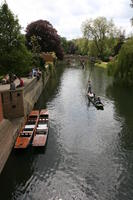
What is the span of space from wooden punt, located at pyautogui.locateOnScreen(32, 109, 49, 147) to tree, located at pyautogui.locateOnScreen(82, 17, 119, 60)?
181 ft

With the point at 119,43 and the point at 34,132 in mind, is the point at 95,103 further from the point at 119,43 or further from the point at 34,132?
the point at 119,43

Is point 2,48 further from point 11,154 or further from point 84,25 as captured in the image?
point 84,25

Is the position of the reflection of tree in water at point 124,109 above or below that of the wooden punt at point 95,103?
below

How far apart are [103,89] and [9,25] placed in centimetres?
1641

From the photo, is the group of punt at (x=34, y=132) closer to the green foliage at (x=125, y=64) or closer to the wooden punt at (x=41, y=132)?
the wooden punt at (x=41, y=132)

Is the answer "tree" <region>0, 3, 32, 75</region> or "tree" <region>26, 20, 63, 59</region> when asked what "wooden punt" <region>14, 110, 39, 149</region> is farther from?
"tree" <region>26, 20, 63, 59</region>

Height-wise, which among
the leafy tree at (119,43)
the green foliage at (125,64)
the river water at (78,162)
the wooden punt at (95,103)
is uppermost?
the leafy tree at (119,43)

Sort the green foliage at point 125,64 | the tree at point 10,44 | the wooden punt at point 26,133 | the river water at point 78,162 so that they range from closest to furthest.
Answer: the river water at point 78,162 → the wooden punt at point 26,133 → the tree at point 10,44 → the green foliage at point 125,64

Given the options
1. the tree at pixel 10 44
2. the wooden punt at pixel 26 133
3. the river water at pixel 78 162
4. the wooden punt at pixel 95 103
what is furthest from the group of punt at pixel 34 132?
the tree at pixel 10 44

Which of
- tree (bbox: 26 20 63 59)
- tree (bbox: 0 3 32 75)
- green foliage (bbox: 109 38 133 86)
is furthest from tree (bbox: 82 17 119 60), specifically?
tree (bbox: 0 3 32 75)

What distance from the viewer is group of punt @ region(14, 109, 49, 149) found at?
15.3 metres

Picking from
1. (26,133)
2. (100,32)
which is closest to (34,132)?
(26,133)

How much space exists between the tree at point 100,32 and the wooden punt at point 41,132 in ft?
181

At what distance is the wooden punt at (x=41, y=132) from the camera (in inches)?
610
